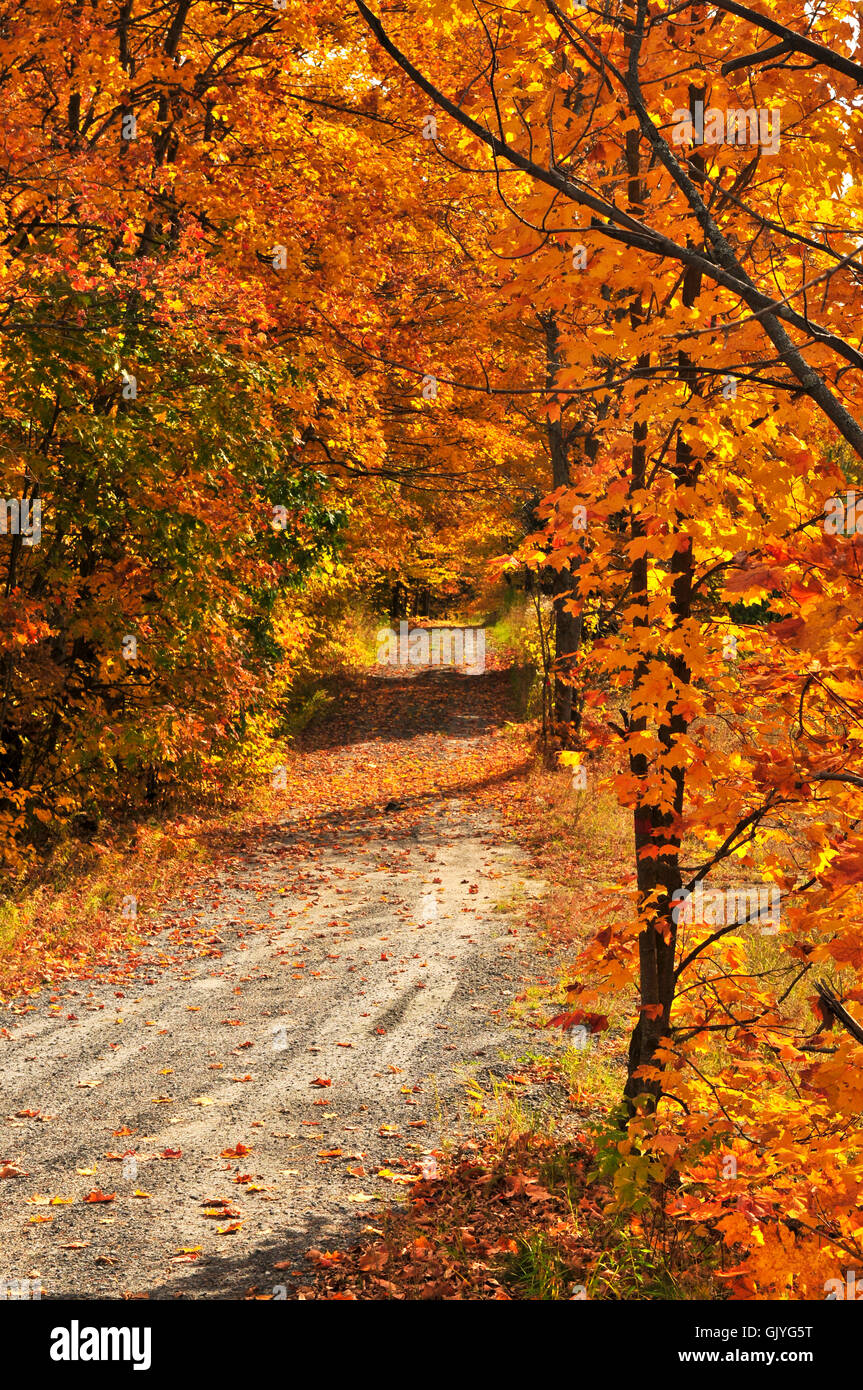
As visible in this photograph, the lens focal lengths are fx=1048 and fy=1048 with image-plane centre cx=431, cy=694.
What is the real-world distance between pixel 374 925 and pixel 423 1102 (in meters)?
3.90

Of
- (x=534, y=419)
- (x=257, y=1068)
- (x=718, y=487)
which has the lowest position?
(x=257, y=1068)

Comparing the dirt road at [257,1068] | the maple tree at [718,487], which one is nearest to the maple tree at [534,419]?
the maple tree at [718,487]

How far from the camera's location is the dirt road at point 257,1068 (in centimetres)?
512

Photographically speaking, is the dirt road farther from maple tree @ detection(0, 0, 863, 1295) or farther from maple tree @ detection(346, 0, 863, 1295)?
maple tree @ detection(346, 0, 863, 1295)

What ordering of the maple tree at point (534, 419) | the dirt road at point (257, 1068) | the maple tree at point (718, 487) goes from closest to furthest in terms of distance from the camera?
the maple tree at point (718, 487)
the maple tree at point (534, 419)
the dirt road at point (257, 1068)

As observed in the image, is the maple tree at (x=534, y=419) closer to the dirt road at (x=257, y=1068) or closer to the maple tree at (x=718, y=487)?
the maple tree at (x=718, y=487)

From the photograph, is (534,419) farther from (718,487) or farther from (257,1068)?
(718,487)

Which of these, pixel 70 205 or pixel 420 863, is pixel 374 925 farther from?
pixel 70 205

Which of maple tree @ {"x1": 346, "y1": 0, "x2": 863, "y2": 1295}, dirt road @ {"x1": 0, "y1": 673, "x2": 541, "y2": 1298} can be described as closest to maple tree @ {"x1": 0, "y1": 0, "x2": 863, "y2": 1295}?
maple tree @ {"x1": 346, "y1": 0, "x2": 863, "y2": 1295}

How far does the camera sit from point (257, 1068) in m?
7.29

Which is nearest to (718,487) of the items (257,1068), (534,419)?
(257,1068)

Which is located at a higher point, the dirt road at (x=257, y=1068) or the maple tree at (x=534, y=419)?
the maple tree at (x=534, y=419)

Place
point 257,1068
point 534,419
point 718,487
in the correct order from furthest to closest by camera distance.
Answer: point 534,419 → point 257,1068 → point 718,487
